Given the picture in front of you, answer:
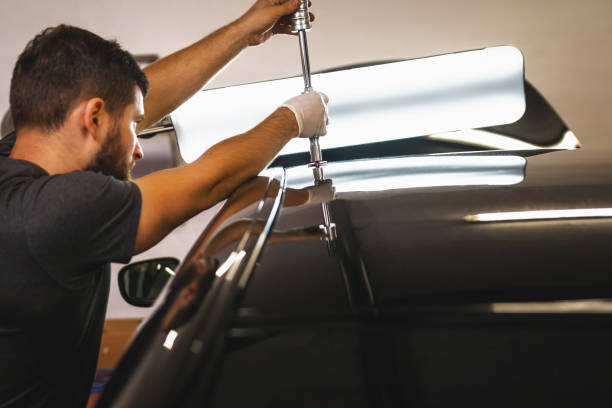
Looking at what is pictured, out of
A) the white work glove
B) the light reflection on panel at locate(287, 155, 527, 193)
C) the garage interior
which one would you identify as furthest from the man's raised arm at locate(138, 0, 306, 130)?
the garage interior

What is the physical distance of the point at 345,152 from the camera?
1886 mm

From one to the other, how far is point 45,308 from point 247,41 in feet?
3.15

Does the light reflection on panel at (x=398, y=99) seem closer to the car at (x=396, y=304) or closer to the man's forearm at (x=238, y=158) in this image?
the man's forearm at (x=238, y=158)

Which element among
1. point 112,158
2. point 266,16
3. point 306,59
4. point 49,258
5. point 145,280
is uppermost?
point 266,16

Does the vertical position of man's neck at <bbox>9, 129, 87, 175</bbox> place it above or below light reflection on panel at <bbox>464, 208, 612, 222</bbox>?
above

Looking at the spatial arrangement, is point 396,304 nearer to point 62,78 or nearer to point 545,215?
point 545,215

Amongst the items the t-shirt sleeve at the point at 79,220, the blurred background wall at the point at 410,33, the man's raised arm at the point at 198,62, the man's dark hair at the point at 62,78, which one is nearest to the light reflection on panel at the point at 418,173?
the t-shirt sleeve at the point at 79,220

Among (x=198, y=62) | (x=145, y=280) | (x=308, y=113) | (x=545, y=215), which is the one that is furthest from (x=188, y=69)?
(x=545, y=215)

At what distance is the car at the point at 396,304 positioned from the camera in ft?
1.17

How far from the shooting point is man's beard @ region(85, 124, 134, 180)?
1045mm

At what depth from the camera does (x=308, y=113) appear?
1.26 meters

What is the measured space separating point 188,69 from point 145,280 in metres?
0.72

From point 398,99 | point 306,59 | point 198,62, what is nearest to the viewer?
point 306,59

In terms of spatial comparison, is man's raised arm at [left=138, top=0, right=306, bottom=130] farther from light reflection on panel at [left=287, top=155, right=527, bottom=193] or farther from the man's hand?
light reflection on panel at [left=287, top=155, right=527, bottom=193]
